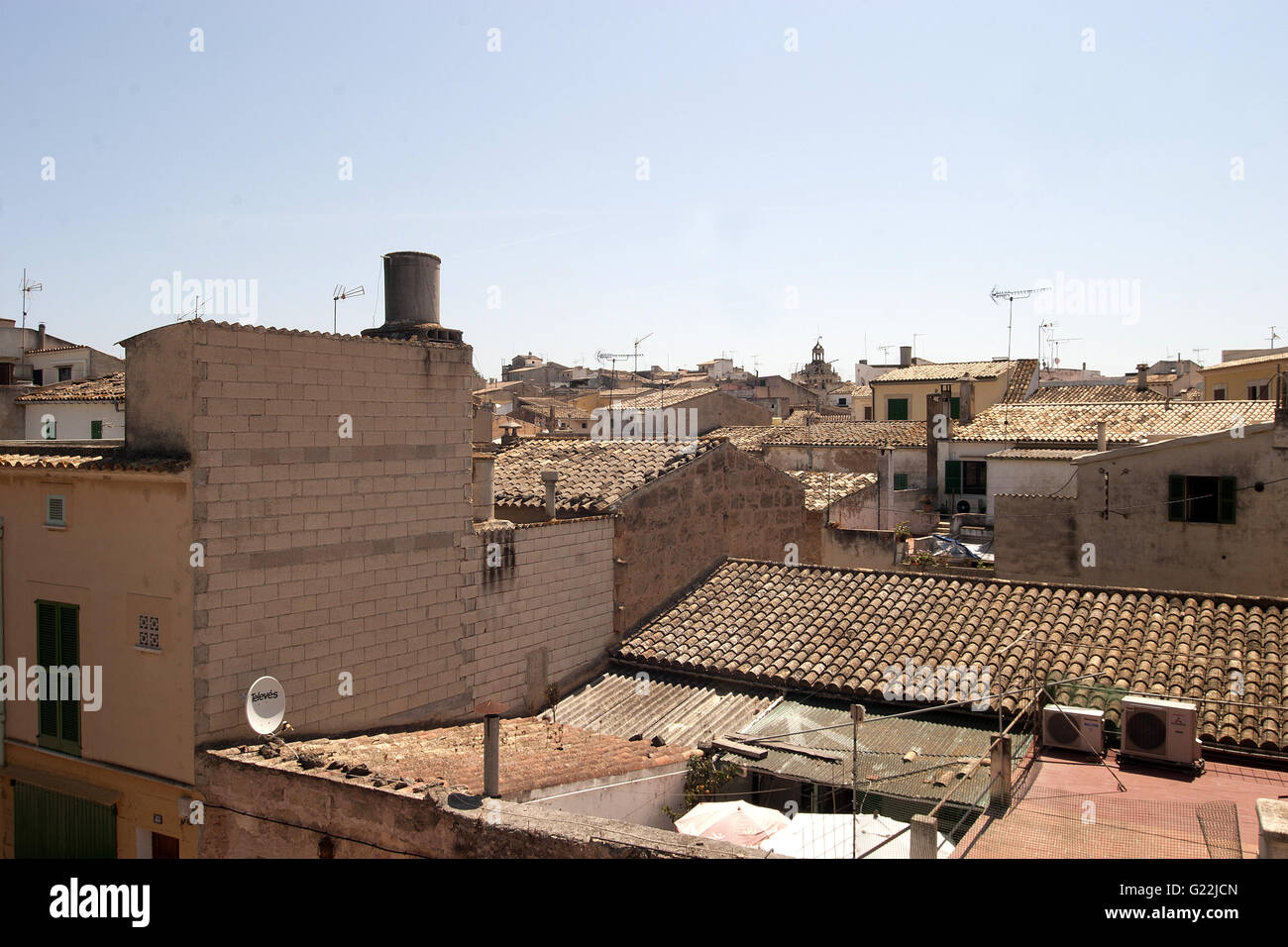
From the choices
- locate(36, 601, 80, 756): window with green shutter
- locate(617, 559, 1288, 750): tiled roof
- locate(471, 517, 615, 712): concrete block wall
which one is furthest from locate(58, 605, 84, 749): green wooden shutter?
locate(617, 559, 1288, 750): tiled roof

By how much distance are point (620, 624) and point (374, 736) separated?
16.1 feet

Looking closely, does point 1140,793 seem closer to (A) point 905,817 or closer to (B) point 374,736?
(A) point 905,817

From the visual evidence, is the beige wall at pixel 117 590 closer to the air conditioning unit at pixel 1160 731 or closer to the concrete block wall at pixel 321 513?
the concrete block wall at pixel 321 513

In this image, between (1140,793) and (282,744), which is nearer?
(1140,793)

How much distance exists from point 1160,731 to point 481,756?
7031mm

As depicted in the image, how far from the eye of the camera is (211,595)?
930 cm

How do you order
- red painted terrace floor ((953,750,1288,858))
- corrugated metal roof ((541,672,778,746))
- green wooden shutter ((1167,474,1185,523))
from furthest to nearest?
green wooden shutter ((1167,474,1185,523)), corrugated metal roof ((541,672,778,746)), red painted terrace floor ((953,750,1288,858))

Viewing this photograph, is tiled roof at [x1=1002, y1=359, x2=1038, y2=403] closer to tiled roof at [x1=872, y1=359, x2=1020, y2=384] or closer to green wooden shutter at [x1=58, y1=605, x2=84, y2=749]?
tiled roof at [x1=872, y1=359, x2=1020, y2=384]

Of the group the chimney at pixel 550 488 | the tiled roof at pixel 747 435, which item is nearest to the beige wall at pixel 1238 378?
the tiled roof at pixel 747 435

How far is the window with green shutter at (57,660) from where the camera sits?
34.9ft

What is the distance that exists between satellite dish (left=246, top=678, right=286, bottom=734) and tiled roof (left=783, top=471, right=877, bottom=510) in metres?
15.8

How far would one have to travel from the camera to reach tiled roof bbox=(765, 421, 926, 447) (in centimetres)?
3269

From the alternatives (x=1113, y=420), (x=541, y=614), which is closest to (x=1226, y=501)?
(x=541, y=614)
